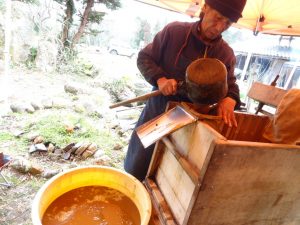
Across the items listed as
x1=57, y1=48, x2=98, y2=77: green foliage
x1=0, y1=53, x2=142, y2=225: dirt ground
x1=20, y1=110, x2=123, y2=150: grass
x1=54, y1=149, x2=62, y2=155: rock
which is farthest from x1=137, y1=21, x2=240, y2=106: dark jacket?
x1=57, y1=48, x2=98, y2=77: green foliage

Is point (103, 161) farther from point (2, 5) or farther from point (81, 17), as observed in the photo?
point (2, 5)

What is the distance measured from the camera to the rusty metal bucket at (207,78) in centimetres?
138

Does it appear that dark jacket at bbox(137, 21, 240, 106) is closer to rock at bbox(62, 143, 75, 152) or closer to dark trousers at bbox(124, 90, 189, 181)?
dark trousers at bbox(124, 90, 189, 181)

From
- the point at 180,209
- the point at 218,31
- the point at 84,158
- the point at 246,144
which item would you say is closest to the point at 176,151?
the point at 180,209

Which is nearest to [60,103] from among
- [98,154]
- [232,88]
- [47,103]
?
[47,103]

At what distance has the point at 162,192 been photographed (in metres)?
1.64

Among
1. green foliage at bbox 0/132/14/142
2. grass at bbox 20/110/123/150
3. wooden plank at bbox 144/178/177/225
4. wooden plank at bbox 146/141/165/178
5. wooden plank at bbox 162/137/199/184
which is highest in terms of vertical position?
wooden plank at bbox 162/137/199/184

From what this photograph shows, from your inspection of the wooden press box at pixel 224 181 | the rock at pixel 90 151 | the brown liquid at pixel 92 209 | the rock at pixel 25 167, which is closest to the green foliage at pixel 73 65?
the rock at pixel 90 151

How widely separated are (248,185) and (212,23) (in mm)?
1306

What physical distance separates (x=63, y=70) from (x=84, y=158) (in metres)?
7.56

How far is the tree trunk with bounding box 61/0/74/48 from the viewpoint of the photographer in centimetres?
1083

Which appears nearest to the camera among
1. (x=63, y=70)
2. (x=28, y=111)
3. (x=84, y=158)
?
(x=84, y=158)

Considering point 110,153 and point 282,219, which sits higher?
point 282,219

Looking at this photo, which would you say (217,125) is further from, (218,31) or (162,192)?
(218,31)
